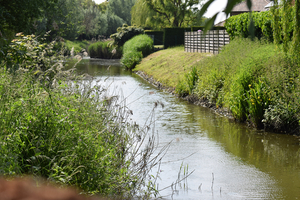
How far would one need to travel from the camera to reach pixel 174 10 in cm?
4294

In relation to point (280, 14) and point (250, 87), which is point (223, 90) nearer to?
point (250, 87)

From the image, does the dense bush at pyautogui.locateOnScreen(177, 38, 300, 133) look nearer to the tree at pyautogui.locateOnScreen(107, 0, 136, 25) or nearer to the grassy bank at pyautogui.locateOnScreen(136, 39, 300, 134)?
the grassy bank at pyautogui.locateOnScreen(136, 39, 300, 134)

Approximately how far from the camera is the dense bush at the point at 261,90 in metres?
8.96

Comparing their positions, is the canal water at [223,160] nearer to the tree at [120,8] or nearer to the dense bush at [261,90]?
the dense bush at [261,90]

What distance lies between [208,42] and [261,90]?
49.4 feet

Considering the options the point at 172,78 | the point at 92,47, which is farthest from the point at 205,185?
the point at 92,47

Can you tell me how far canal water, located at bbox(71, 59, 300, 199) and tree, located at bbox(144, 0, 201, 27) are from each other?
1308 inches

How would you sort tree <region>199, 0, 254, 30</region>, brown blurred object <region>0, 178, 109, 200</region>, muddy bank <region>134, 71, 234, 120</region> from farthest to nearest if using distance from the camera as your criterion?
1. muddy bank <region>134, 71, 234, 120</region>
2. tree <region>199, 0, 254, 30</region>
3. brown blurred object <region>0, 178, 109, 200</region>

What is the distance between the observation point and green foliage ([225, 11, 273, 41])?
14.2 m

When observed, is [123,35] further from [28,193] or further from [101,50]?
[28,193]

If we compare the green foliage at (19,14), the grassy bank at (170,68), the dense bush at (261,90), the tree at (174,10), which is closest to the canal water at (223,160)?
the dense bush at (261,90)

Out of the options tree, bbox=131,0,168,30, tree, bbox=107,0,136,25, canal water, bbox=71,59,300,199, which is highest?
tree, bbox=107,0,136,25

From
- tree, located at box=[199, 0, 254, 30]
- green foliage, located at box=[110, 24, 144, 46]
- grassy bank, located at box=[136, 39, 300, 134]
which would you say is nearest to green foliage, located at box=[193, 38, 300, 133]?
grassy bank, located at box=[136, 39, 300, 134]

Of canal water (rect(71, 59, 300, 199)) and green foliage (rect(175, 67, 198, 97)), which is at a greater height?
green foliage (rect(175, 67, 198, 97))
